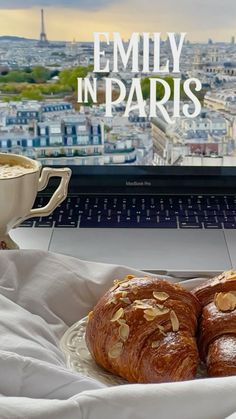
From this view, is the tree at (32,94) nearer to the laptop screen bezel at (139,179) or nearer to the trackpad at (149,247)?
the laptop screen bezel at (139,179)

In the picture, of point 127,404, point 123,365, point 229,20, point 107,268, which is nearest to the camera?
point 127,404

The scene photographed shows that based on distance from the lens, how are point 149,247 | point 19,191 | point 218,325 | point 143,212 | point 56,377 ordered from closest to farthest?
1. point 56,377
2. point 218,325
3. point 19,191
4. point 149,247
5. point 143,212

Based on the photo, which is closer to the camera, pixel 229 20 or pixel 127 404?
pixel 127 404

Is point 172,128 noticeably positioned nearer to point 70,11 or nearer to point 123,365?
point 70,11

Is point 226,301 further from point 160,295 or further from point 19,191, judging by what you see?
point 19,191

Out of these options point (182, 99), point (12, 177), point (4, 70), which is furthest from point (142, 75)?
point (12, 177)

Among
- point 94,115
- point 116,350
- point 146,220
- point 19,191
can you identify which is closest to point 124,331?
point 116,350

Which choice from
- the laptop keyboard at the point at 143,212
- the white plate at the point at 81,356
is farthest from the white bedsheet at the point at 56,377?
the laptop keyboard at the point at 143,212
